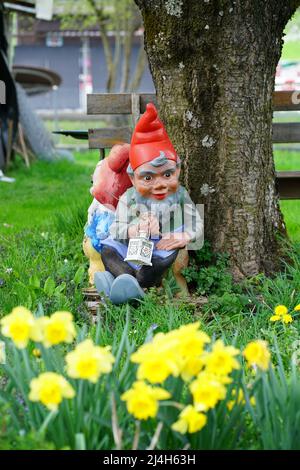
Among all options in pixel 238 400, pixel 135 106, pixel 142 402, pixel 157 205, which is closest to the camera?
pixel 142 402

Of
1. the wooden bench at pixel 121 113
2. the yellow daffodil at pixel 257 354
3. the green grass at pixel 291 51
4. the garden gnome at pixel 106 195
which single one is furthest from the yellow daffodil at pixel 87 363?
the green grass at pixel 291 51

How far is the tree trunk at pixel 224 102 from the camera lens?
15.7 feet

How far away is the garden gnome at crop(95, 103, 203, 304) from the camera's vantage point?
4516 mm

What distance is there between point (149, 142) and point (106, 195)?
606mm

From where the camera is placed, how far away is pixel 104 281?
4652 mm

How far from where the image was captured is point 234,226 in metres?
4.98

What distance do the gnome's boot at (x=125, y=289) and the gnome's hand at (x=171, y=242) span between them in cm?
26

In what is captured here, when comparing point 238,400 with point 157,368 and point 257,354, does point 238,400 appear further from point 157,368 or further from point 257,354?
point 157,368

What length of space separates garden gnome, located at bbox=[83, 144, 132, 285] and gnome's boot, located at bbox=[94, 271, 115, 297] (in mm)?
283

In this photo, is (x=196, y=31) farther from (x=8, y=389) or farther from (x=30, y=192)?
(x=30, y=192)

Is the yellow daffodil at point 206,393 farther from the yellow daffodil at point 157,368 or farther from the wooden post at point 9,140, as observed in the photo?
the wooden post at point 9,140

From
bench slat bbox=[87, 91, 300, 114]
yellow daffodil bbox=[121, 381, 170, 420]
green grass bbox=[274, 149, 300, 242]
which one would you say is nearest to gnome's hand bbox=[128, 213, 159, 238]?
green grass bbox=[274, 149, 300, 242]

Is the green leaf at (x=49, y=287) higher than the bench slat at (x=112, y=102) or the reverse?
the reverse

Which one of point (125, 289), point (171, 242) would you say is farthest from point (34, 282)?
point (171, 242)
